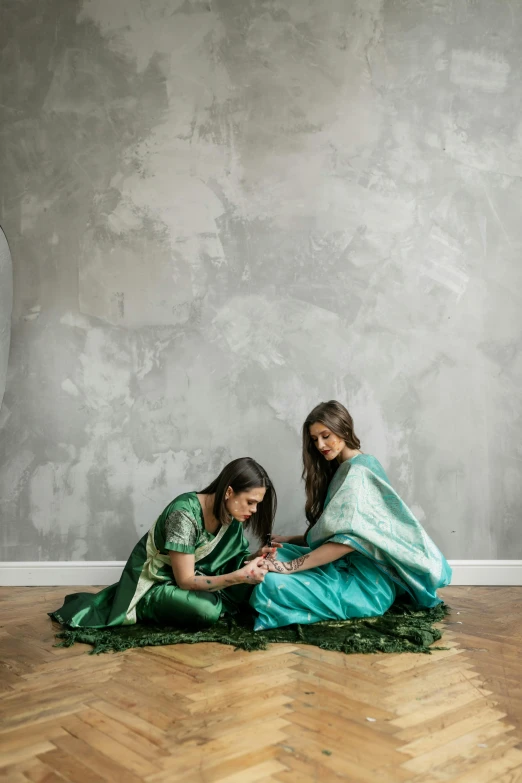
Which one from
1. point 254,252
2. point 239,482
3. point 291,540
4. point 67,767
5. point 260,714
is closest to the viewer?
point 67,767

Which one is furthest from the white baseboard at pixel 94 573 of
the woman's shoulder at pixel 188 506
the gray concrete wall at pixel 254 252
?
the woman's shoulder at pixel 188 506

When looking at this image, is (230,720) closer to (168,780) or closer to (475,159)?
(168,780)

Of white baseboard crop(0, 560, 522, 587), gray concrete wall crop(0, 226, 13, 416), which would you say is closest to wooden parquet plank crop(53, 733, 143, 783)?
white baseboard crop(0, 560, 522, 587)

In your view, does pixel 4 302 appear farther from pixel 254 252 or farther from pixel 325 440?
pixel 325 440

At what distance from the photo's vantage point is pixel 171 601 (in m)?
2.55

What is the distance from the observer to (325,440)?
291cm

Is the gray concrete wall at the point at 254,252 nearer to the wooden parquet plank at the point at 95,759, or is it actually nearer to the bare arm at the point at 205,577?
the bare arm at the point at 205,577

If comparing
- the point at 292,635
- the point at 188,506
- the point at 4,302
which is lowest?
the point at 292,635

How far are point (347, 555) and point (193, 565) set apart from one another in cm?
63

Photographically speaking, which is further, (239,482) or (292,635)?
(239,482)

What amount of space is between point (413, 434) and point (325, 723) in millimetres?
1892

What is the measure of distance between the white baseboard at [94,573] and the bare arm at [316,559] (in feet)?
3.01

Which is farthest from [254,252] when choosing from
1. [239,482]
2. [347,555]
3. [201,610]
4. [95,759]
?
[95,759]

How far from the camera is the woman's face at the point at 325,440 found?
2.91 m
